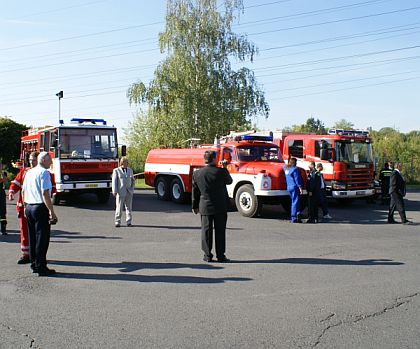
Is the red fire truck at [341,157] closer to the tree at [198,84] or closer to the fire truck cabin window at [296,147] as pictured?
the fire truck cabin window at [296,147]

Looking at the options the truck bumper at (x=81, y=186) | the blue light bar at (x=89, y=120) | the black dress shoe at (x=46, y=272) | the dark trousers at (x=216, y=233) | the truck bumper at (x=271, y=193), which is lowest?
the black dress shoe at (x=46, y=272)

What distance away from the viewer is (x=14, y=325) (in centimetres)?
498

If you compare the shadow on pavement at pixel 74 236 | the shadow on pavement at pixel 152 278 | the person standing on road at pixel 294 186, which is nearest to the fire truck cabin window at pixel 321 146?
the person standing on road at pixel 294 186

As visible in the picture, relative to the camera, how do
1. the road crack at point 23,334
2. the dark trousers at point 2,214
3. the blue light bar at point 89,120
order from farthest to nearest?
the blue light bar at point 89,120 → the dark trousers at point 2,214 → the road crack at point 23,334

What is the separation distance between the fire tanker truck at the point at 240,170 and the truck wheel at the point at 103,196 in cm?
233

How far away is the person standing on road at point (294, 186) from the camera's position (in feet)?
42.7

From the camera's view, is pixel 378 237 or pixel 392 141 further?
pixel 392 141

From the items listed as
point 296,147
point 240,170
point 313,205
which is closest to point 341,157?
point 296,147

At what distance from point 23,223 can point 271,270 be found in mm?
4142

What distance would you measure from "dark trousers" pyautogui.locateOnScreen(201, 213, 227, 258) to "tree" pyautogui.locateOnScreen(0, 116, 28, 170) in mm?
26505

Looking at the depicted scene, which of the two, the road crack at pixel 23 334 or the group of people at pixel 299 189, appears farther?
the group of people at pixel 299 189

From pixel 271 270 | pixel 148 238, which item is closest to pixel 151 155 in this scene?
pixel 148 238

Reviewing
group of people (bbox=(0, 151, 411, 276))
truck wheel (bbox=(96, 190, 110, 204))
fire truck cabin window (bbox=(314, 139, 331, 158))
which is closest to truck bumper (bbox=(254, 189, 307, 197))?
fire truck cabin window (bbox=(314, 139, 331, 158))

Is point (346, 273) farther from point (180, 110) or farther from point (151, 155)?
point (180, 110)
